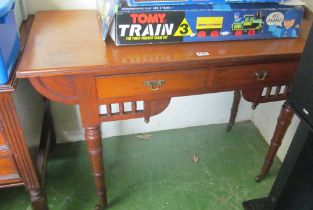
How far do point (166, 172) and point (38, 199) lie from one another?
0.58 metres

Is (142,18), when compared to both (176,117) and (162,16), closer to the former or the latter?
(162,16)

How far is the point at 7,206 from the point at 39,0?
2.74 ft

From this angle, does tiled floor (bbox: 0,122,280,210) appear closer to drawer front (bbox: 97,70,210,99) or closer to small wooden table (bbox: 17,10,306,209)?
small wooden table (bbox: 17,10,306,209)

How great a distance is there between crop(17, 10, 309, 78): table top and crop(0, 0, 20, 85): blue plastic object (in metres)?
0.03

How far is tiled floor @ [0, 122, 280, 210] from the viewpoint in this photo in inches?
49.6

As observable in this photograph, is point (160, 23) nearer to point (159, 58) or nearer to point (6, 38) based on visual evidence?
point (159, 58)

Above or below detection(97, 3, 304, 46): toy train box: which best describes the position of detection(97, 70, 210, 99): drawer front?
below

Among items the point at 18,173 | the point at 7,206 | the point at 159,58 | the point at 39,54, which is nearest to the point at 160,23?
the point at 159,58

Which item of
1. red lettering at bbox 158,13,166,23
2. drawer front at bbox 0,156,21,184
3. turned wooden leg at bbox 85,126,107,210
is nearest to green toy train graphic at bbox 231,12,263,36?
red lettering at bbox 158,13,166,23

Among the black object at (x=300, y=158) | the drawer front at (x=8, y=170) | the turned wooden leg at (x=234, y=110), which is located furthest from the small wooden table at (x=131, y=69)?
the turned wooden leg at (x=234, y=110)

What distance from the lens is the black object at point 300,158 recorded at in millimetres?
804

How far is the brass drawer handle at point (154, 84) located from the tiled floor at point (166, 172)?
591 mm

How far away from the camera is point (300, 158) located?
0.96m

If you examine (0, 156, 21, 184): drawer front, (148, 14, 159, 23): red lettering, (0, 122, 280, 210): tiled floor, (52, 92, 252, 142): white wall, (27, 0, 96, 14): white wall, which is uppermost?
(148, 14, 159, 23): red lettering
